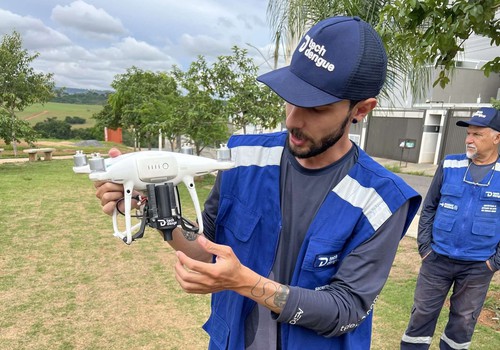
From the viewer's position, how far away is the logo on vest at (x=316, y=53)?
4.28ft

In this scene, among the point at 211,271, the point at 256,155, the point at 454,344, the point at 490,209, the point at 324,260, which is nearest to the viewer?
the point at 211,271

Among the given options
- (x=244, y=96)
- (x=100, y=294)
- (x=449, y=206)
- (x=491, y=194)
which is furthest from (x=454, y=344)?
(x=244, y=96)

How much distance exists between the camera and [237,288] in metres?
1.22

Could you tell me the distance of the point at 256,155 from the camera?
1.61 m

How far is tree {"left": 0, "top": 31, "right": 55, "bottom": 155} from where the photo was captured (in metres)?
15.1

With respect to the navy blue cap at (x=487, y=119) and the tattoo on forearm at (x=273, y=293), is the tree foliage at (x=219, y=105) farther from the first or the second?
the tattoo on forearm at (x=273, y=293)

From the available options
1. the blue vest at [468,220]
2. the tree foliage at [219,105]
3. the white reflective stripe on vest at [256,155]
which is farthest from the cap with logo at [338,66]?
the tree foliage at [219,105]

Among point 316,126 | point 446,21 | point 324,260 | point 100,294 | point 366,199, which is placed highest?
point 446,21

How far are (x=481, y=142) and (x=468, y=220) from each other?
2.35 ft

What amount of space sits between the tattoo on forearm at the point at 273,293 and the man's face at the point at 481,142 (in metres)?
2.91

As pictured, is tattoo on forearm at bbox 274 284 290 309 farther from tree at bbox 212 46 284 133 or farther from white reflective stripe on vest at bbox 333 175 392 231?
tree at bbox 212 46 284 133

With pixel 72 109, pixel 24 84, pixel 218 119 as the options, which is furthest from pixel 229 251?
pixel 72 109

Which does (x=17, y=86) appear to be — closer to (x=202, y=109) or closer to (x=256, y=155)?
(x=202, y=109)

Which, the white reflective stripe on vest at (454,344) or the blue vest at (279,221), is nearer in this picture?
the blue vest at (279,221)
